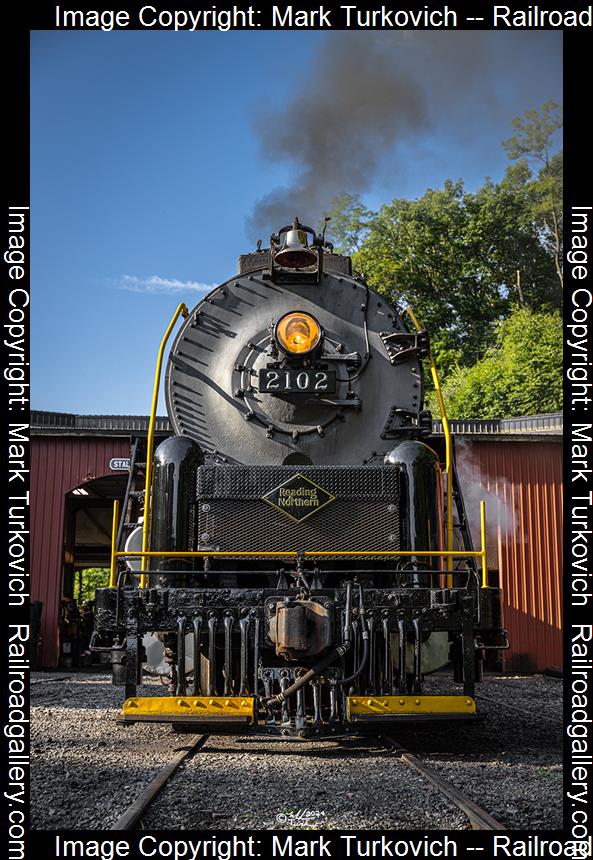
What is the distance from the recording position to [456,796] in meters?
4.18

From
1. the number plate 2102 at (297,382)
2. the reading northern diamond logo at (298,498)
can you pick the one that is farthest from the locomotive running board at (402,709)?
the number plate 2102 at (297,382)

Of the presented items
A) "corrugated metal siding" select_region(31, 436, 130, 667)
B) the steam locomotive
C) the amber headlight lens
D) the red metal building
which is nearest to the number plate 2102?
the steam locomotive

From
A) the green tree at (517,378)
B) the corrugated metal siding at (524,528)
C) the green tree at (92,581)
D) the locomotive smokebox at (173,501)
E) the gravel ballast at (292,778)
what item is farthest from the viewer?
the green tree at (92,581)

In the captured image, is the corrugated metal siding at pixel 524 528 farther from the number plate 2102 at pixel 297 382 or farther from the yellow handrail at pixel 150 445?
the yellow handrail at pixel 150 445

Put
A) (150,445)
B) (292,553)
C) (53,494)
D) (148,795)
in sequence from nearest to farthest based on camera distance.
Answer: (148,795), (292,553), (150,445), (53,494)

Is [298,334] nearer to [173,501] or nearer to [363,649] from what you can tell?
[173,501]

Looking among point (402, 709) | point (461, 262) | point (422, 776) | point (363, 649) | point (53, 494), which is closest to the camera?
point (422, 776)

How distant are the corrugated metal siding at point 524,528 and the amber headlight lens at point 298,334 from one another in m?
8.32

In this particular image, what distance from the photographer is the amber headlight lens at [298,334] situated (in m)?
6.68

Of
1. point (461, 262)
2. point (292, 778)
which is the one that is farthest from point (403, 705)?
point (461, 262)

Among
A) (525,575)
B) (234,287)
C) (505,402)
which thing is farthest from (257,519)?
(505,402)

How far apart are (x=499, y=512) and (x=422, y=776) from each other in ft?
33.6

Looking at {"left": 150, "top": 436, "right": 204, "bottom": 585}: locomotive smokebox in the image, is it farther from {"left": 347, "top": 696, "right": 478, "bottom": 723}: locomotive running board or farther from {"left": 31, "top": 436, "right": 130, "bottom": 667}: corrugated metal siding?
{"left": 31, "top": 436, "right": 130, "bottom": 667}: corrugated metal siding
